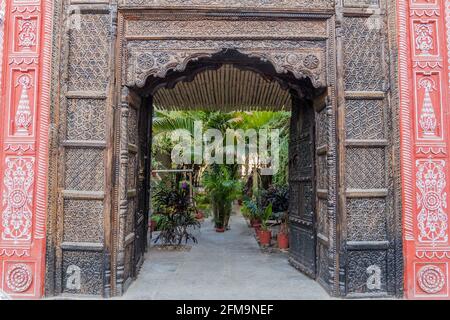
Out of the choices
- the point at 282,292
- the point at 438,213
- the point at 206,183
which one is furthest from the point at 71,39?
the point at 206,183

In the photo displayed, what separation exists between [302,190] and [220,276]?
1.55 metres

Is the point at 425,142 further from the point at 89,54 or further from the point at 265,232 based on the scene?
the point at 89,54

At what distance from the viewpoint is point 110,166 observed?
322 centimetres

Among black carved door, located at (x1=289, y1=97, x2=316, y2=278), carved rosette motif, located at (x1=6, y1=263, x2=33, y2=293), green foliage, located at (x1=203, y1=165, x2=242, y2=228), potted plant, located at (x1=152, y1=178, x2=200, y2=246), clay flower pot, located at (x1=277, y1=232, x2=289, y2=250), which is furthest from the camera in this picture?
green foliage, located at (x1=203, y1=165, x2=242, y2=228)

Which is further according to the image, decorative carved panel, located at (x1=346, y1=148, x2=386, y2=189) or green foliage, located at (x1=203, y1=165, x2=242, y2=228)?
green foliage, located at (x1=203, y1=165, x2=242, y2=228)

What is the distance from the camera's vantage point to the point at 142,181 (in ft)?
14.8

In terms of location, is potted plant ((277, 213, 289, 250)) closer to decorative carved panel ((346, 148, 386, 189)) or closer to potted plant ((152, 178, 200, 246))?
potted plant ((152, 178, 200, 246))

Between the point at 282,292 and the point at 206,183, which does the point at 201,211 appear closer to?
the point at 206,183

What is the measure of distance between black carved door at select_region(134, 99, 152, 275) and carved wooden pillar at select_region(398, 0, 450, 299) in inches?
121

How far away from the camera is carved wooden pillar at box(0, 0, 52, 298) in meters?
3.16

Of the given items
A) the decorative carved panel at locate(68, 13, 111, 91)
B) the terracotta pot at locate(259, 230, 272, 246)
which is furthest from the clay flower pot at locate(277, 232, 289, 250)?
the decorative carved panel at locate(68, 13, 111, 91)

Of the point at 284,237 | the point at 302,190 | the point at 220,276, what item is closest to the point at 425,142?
the point at 302,190

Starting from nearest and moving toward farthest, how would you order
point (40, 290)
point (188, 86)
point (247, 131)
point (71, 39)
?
point (40, 290), point (71, 39), point (188, 86), point (247, 131)

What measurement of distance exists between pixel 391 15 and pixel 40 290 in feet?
15.1
